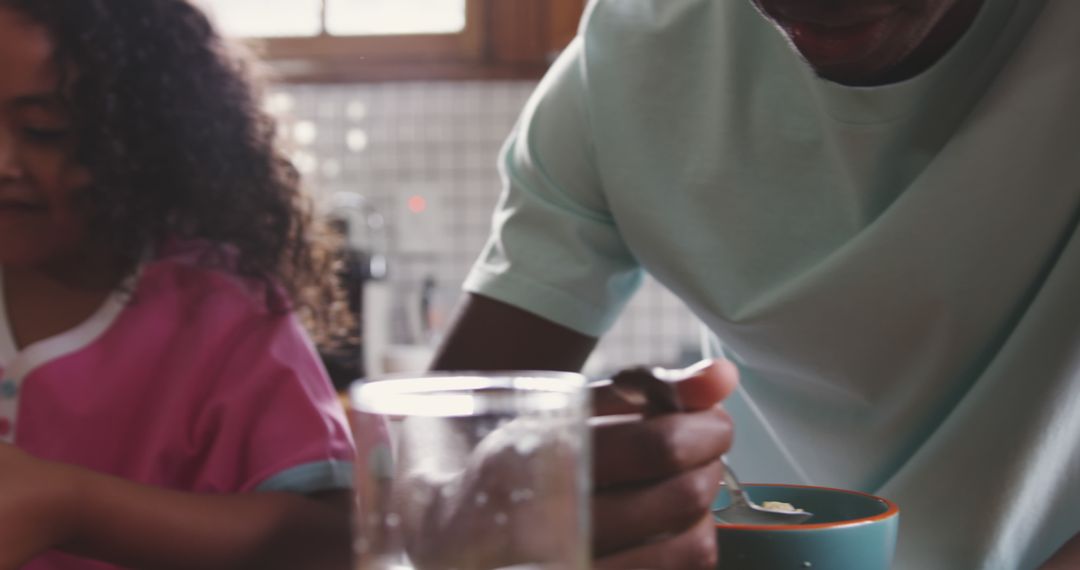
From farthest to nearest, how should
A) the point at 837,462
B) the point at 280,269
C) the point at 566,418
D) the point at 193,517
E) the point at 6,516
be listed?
the point at 280,269 → the point at 837,462 → the point at 193,517 → the point at 6,516 → the point at 566,418

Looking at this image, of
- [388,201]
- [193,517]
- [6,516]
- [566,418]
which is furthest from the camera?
[388,201]

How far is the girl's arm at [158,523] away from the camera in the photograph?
699 millimetres

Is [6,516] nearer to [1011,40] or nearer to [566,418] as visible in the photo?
[566,418]

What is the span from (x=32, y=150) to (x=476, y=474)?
26.3 inches

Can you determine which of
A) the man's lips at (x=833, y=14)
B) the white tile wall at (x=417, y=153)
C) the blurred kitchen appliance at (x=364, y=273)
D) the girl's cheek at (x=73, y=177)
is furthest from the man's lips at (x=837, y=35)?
the white tile wall at (x=417, y=153)

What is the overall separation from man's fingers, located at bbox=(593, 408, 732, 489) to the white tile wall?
2.00 metres

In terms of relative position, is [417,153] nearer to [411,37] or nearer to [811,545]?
[411,37]

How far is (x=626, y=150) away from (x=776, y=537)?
1.59ft

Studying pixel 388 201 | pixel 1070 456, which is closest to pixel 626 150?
A: pixel 1070 456

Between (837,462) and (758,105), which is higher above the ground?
(758,105)

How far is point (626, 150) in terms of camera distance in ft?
3.00

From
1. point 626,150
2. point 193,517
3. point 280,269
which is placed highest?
point 626,150

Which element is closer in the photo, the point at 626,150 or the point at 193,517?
the point at 193,517

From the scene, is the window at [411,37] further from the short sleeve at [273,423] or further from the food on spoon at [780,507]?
the food on spoon at [780,507]
